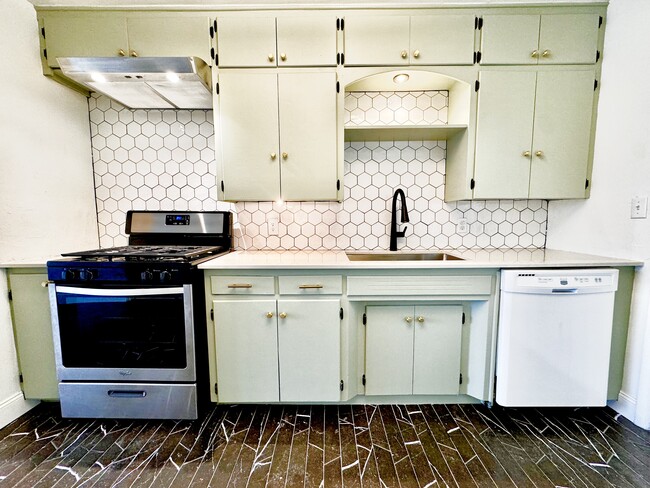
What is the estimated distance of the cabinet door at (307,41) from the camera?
6.04ft

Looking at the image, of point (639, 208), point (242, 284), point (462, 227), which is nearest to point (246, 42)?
point (242, 284)

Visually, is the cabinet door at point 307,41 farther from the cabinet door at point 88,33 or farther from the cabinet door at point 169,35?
the cabinet door at point 88,33

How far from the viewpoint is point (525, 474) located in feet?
4.52

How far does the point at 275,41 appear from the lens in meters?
1.86

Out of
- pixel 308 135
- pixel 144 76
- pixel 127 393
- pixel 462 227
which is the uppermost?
pixel 144 76

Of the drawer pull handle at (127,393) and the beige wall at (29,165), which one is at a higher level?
the beige wall at (29,165)

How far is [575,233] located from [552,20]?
1.33 m

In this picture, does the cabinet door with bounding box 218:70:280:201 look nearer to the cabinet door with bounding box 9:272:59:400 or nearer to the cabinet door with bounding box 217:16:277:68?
the cabinet door with bounding box 217:16:277:68

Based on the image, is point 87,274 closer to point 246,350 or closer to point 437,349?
point 246,350

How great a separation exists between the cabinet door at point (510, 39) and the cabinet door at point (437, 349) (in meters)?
1.53

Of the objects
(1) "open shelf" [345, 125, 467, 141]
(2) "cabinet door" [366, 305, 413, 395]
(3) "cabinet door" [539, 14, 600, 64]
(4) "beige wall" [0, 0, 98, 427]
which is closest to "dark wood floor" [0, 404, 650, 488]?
(2) "cabinet door" [366, 305, 413, 395]

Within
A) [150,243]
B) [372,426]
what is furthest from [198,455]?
[150,243]

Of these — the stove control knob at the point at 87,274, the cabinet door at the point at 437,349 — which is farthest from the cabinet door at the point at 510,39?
the stove control knob at the point at 87,274

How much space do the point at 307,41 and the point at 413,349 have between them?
1945 mm
